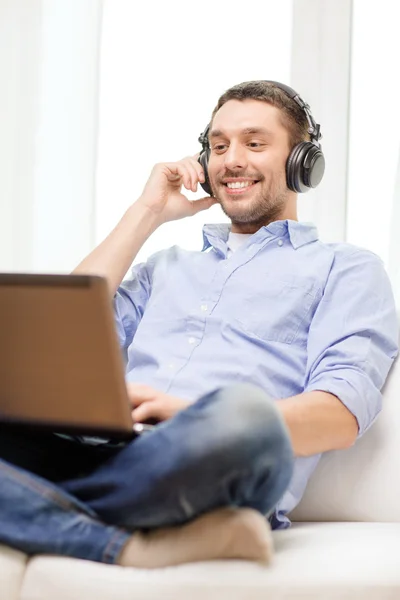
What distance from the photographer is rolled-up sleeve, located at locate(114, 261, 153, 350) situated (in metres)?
1.92

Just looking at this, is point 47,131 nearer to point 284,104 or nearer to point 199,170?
point 199,170

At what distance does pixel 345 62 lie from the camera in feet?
8.83

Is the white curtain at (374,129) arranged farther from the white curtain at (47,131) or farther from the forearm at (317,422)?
the forearm at (317,422)

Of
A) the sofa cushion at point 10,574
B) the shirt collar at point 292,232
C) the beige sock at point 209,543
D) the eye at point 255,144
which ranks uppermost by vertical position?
the eye at point 255,144

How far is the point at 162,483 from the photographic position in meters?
1.09

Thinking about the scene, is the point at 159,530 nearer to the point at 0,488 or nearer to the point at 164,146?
the point at 0,488

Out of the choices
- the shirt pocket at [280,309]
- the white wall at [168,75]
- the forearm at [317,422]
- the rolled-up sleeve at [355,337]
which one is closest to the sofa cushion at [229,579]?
the forearm at [317,422]

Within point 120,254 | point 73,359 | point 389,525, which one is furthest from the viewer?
point 120,254

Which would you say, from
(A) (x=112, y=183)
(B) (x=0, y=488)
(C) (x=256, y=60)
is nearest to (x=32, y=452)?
(B) (x=0, y=488)

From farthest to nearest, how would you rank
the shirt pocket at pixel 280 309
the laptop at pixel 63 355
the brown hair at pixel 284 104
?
the brown hair at pixel 284 104 < the shirt pocket at pixel 280 309 < the laptop at pixel 63 355

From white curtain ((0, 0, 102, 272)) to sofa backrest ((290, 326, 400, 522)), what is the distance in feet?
4.28

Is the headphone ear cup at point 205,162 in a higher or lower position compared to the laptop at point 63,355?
higher

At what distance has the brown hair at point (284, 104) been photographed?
6.45ft

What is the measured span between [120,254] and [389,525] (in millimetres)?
790
